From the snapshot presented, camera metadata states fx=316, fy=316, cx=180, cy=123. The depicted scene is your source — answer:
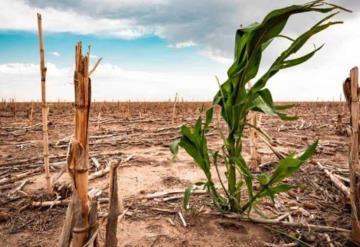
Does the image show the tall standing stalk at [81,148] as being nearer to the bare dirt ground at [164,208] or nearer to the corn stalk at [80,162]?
the corn stalk at [80,162]

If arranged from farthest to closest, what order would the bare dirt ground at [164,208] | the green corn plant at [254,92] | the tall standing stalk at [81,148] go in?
the bare dirt ground at [164,208] → the green corn plant at [254,92] → the tall standing stalk at [81,148]

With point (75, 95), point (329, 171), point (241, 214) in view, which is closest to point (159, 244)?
point (241, 214)

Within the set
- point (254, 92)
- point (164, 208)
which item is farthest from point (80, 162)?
point (164, 208)

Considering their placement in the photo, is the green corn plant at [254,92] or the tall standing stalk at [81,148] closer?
the tall standing stalk at [81,148]

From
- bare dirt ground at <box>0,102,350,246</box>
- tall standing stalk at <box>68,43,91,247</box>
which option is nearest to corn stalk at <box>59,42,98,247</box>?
tall standing stalk at <box>68,43,91,247</box>

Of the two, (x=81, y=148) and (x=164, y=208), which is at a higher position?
(x=81, y=148)

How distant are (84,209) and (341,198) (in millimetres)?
2809

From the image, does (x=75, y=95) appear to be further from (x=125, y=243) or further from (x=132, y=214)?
(x=132, y=214)

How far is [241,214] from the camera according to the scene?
9.16 feet

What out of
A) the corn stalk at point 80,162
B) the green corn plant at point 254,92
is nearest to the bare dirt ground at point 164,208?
the green corn plant at point 254,92

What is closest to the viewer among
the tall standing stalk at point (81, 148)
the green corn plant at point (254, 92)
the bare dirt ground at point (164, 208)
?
the tall standing stalk at point (81, 148)

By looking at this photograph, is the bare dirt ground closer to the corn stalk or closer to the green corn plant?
the green corn plant

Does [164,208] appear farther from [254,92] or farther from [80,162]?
[80,162]

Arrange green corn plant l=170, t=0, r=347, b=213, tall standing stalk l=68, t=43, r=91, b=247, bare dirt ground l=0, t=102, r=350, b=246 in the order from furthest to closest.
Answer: bare dirt ground l=0, t=102, r=350, b=246, green corn plant l=170, t=0, r=347, b=213, tall standing stalk l=68, t=43, r=91, b=247
